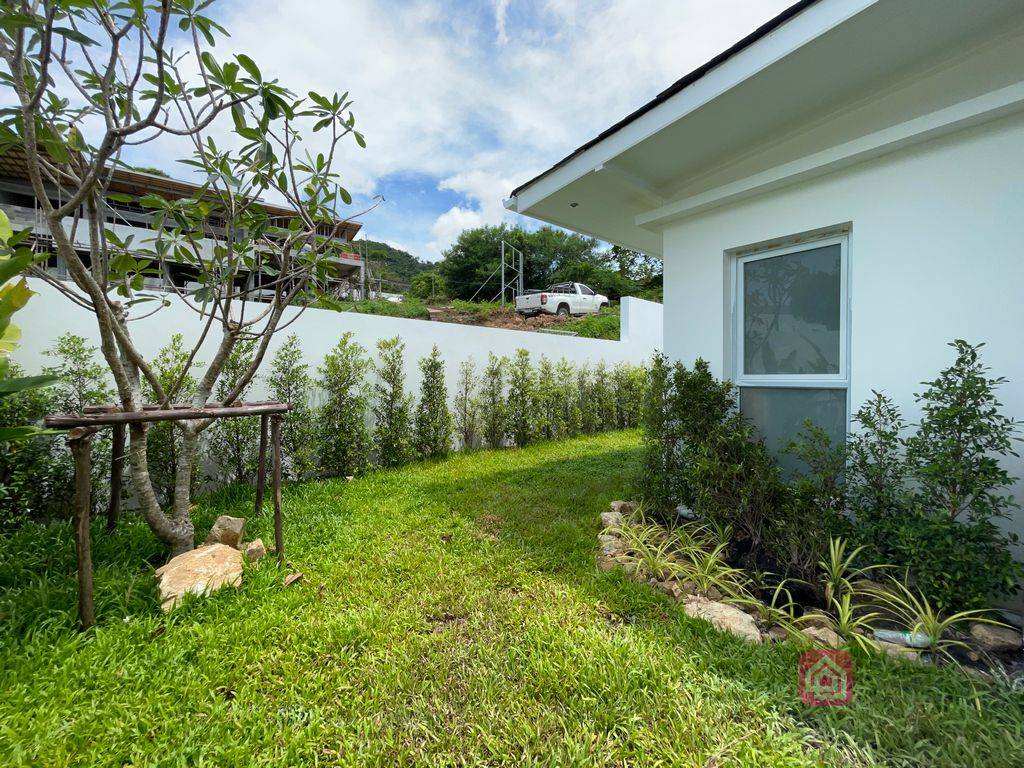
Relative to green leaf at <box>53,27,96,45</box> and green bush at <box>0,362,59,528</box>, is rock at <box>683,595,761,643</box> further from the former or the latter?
green bush at <box>0,362,59,528</box>

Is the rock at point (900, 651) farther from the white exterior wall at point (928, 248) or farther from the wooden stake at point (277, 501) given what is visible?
the wooden stake at point (277, 501)

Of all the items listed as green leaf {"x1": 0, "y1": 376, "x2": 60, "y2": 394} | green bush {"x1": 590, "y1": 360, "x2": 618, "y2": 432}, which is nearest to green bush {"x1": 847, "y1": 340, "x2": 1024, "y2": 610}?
green leaf {"x1": 0, "y1": 376, "x2": 60, "y2": 394}

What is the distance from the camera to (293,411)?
4.56 meters

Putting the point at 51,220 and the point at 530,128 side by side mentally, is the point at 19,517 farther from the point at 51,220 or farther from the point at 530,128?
the point at 530,128

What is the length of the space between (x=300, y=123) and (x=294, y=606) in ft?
11.2

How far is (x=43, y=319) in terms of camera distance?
3.46m

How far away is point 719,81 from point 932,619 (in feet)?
11.4

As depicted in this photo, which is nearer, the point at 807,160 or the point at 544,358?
the point at 807,160

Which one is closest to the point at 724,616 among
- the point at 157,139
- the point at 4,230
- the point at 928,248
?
the point at 928,248

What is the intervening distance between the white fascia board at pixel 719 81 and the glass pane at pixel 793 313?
144cm

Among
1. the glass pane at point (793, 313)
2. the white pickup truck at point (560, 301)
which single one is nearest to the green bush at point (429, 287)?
the white pickup truck at point (560, 301)

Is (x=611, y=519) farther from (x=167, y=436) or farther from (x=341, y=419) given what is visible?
(x=167, y=436)

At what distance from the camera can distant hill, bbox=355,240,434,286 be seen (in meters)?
27.9

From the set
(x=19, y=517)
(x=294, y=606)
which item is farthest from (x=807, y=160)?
(x=19, y=517)
